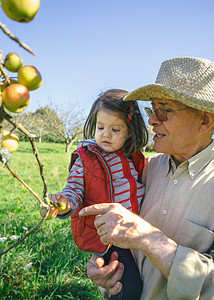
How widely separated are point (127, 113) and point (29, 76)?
159cm

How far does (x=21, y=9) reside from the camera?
1.50ft

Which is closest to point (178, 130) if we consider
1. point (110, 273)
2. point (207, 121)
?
point (207, 121)

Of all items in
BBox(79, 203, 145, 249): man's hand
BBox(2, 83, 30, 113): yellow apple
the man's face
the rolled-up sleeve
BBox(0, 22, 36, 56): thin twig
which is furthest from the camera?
the man's face

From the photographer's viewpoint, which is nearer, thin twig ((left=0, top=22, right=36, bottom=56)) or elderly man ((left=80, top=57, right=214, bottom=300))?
thin twig ((left=0, top=22, right=36, bottom=56))

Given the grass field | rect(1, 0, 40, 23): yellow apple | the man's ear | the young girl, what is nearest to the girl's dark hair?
the young girl

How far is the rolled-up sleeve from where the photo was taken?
4.48 feet

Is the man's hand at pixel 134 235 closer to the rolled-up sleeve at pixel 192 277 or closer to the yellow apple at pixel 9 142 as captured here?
the rolled-up sleeve at pixel 192 277

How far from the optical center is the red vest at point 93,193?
6.56 feet

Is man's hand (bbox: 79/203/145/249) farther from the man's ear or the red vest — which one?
the man's ear

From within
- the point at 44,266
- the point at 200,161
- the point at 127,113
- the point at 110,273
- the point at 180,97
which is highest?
the point at 180,97

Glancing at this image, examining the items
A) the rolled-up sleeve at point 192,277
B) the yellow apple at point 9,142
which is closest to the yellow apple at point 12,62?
the yellow apple at point 9,142

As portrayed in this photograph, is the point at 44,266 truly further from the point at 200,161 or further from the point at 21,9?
the point at 21,9

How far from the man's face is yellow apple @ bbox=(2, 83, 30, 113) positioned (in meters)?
1.38

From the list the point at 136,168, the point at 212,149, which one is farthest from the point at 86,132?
the point at 212,149
